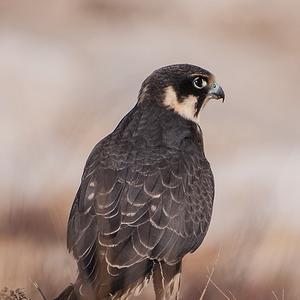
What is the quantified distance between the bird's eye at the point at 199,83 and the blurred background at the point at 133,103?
474 mm

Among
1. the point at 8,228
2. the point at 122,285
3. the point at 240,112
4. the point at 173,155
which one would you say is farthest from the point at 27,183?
the point at 240,112

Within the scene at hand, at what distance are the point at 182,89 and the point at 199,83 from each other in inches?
5.3

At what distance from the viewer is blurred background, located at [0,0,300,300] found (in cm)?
743

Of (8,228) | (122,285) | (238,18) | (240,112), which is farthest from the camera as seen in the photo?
(238,18)

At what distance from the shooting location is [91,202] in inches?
341

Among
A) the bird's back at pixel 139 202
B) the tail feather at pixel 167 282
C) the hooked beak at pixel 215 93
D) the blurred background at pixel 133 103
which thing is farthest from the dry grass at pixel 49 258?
the hooked beak at pixel 215 93

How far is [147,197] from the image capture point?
28.5 ft

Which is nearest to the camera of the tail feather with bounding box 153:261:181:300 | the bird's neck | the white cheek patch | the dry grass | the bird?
the dry grass

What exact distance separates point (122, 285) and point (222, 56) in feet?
27.1

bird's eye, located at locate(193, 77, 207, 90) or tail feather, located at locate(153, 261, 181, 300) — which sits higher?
bird's eye, located at locate(193, 77, 207, 90)

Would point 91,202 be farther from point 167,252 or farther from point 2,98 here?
point 2,98

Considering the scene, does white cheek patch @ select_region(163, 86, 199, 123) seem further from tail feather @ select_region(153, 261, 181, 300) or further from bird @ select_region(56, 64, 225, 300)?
tail feather @ select_region(153, 261, 181, 300)

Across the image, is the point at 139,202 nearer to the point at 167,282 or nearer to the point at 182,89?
the point at 167,282

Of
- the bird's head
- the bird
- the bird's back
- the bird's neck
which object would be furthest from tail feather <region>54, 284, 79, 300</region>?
the bird's head
